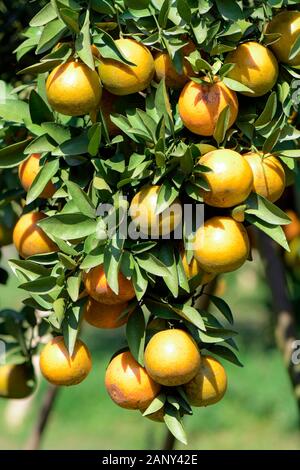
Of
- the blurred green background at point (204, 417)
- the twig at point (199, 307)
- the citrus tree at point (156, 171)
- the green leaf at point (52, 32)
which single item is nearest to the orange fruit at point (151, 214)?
the citrus tree at point (156, 171)

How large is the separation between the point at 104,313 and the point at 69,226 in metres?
0.14

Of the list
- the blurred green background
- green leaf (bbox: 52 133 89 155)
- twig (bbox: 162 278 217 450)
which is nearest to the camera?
green leaf (bbox: 52 133 89 155)

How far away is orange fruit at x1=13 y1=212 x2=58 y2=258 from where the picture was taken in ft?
3.78

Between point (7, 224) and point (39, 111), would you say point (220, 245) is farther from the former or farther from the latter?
point (7, 224)

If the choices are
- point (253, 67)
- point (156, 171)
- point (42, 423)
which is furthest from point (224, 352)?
point (42, 423)

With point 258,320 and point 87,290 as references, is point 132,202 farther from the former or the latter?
point 258,320

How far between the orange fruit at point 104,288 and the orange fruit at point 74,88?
7.7 inches

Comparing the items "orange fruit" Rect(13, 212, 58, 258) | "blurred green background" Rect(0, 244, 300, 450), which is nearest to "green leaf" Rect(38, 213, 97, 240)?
"orange fruit" Rect(13, 212, 58, 258)

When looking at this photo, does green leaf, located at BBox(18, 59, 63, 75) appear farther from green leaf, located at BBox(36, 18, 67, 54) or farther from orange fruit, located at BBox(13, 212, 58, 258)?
orange fruit, located at BBox(13, 212, 58, 258)

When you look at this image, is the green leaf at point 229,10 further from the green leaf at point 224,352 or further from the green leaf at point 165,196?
the green leaf at point 224,352

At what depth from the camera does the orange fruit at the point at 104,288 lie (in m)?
1.04

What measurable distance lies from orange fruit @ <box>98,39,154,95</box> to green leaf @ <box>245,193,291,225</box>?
0.19 meters

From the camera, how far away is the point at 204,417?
3.69m

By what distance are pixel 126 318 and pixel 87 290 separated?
0.08m
